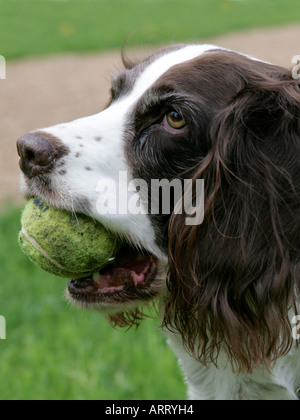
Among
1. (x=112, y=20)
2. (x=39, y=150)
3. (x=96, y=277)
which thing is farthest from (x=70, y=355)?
(x=112, y=20)

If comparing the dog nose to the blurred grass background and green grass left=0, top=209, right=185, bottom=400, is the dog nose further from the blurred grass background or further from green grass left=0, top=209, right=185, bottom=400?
green grass left=0, top=209, right=185, bottom=400

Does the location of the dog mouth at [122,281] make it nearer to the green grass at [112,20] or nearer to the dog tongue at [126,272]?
the dog tongue at [126,272]

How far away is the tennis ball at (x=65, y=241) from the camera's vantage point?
243 cm

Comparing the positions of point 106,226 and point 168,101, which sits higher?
point 168,101

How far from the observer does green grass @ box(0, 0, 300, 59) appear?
14.7 meters

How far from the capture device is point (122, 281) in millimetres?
2566

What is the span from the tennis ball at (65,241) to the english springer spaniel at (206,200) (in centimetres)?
6

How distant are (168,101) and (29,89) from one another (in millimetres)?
10093

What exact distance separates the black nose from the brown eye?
452 mm

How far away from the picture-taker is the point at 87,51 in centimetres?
1442

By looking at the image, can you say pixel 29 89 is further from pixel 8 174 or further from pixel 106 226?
pixel 106 226

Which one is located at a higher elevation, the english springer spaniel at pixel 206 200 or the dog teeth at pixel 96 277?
the english springer spaniel at pixel 206 200

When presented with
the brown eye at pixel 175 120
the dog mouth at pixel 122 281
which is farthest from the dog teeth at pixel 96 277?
the brown eye at pixel 175 120
